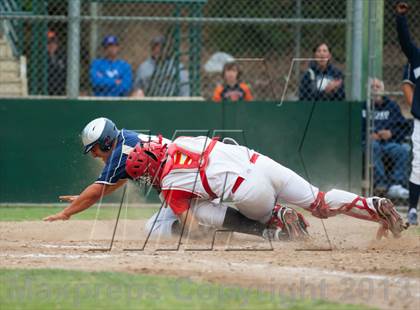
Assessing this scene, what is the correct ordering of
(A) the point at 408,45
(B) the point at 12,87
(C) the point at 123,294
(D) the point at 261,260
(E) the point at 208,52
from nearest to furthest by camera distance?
(C) the point at 123,294
(D) the point at 261,260
(A) the point at 408,45
(B) the point at 12,87
(E) the point at 208,52

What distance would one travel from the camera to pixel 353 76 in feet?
40.9

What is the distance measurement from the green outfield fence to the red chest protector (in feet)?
13.0

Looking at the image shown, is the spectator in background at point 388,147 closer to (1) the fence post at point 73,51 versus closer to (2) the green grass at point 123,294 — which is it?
(1) the fence post at point 73,51

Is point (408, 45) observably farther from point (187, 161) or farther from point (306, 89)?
point (187, 161)

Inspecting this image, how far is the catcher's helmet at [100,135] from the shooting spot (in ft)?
25.8

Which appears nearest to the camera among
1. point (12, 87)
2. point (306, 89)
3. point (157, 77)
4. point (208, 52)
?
point (306, 89)

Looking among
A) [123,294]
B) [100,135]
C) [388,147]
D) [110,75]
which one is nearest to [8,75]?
[110,75]

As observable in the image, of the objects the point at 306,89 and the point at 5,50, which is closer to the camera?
the point at 306,89

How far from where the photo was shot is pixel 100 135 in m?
7.86

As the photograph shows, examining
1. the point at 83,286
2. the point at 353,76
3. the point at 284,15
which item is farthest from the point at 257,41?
the point at 83,286

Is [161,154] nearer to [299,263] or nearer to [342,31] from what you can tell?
[299,263]

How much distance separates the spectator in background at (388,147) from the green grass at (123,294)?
684 centimetres

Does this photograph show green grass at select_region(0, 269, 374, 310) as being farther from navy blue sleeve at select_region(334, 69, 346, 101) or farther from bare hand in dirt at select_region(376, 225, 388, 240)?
navy blue sleeve at select_region(334, 69, 346, 101)

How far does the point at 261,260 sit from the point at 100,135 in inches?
75.1
